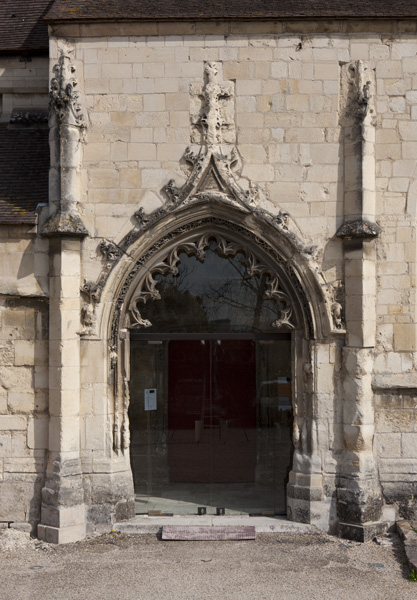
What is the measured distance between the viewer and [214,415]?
8922 mm

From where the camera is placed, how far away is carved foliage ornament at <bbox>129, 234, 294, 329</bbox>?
8555mm

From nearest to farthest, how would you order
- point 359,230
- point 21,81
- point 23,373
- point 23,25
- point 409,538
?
point 409,538, point 359,230, point 23,373, point 21,81, point 23,25

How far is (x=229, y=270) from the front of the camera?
8875 millimetres

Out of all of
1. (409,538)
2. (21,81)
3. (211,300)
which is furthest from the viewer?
(21,81)

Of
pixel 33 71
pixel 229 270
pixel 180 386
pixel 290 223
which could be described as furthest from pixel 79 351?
pixel 33 71

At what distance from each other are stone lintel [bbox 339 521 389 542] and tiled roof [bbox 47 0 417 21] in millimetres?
6362

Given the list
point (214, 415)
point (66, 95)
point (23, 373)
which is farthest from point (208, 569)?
point (66, 95)

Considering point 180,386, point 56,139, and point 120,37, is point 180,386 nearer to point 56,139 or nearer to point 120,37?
point 56,139

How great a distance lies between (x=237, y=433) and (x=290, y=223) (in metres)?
2.93

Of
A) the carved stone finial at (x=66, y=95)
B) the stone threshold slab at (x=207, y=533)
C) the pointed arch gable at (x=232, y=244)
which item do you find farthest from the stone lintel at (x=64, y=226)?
the stone threshold slab at (x=207, y=533)

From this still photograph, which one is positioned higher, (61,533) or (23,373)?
(23,373)

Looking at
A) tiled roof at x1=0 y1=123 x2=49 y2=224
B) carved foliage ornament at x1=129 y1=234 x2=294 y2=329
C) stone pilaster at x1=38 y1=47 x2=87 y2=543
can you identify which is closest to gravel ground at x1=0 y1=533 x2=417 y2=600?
stone pilaster at x1=38 y1=47 x2=87 y2=543

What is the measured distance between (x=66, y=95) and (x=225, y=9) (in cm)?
234

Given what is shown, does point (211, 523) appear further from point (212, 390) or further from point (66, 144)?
point (66, 144)
